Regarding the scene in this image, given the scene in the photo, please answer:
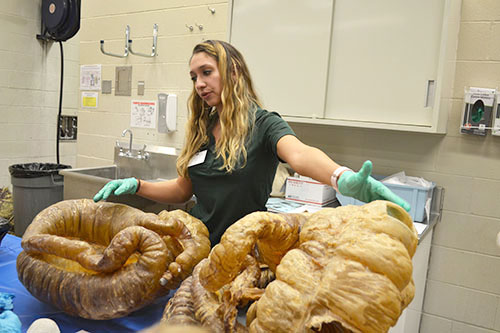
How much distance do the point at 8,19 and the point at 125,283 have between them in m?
4.24

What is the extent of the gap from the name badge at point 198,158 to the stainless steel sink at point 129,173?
2.42ft

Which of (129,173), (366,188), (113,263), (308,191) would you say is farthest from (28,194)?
(366,188)

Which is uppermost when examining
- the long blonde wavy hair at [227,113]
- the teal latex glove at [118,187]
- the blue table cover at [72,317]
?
the long blonde wavy hair at [227,113]

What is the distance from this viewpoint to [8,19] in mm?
4102

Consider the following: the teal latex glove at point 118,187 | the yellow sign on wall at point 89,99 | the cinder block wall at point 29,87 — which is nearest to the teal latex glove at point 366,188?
the teal latex glove at point 118,187

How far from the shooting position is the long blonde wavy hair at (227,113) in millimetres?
1590

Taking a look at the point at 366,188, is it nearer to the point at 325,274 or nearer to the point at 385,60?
the point at 325,274

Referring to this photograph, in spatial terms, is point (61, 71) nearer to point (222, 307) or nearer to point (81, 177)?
point (81, 177)

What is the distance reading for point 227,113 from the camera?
5.28 feet

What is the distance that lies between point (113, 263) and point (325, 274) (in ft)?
1.68

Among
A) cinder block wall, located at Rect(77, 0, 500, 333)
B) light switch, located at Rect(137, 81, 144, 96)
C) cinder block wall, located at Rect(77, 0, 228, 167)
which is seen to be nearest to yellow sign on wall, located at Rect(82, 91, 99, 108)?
cinder block wall, located at Rect(77, 0, 228, 167)

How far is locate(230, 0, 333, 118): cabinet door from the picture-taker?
235cm

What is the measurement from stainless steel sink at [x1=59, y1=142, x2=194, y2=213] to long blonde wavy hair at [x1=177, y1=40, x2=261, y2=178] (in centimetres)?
72

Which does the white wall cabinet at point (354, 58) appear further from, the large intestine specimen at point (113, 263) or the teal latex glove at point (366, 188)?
the large intestine specimen at point (113, 263)
